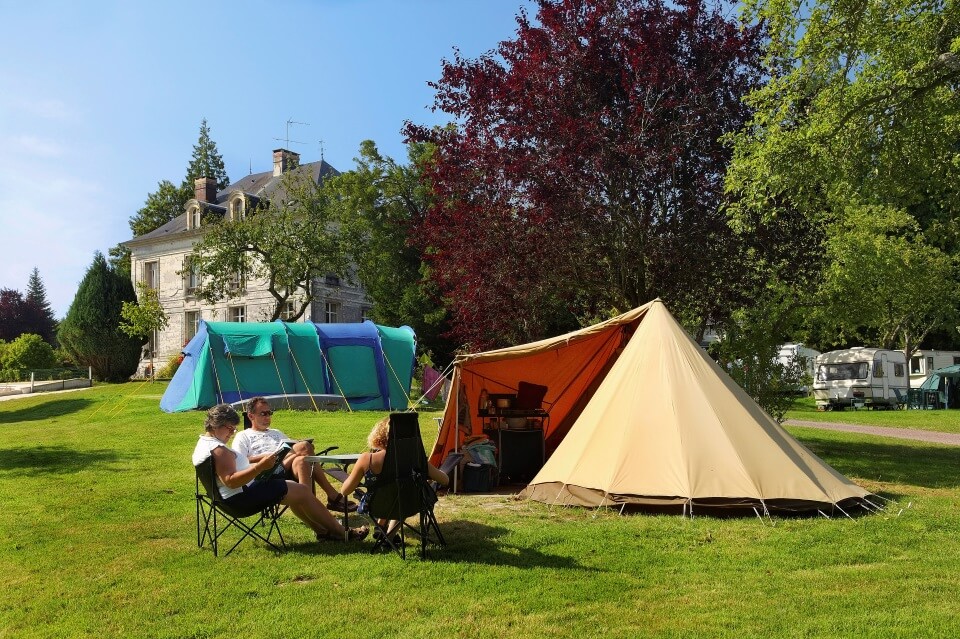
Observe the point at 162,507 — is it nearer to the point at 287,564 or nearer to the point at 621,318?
the point at 287,564

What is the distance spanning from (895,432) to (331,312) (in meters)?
24.4

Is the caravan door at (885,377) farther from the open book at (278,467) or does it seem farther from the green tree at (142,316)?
the green tree at (142,316)

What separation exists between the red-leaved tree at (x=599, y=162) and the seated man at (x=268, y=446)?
16.5 feet

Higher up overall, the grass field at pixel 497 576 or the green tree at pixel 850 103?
the green tree at pixel 850 103

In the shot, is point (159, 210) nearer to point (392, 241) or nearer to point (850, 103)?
point (392, 241)

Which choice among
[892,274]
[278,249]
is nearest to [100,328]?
[278,249]

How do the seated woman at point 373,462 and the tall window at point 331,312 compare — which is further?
the tall window at point 331,312

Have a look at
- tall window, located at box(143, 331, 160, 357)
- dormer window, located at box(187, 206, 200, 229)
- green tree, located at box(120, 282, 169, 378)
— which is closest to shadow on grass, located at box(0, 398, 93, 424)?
green tree, located at box(120, 282, 169, 378)

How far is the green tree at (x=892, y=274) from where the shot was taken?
2233 cm

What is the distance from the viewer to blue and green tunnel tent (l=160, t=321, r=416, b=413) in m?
18.7

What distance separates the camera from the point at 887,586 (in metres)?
4.97

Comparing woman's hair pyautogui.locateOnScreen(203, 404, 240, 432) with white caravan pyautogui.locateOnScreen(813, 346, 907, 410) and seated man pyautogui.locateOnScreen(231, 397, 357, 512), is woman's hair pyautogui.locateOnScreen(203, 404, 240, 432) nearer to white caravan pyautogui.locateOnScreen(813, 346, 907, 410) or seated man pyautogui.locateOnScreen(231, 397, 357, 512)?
seated man pyautogui.locateOnScreen(231, 397, 357, 512)

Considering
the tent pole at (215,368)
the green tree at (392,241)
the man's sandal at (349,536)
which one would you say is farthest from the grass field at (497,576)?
the green tree at (392,241)

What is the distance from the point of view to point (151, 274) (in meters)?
40.2
